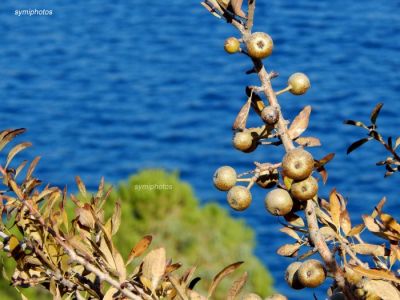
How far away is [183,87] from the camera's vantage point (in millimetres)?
10508

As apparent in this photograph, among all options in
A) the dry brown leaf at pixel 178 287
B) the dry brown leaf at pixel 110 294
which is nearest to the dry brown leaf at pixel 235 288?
the dry brown leaf at pixel 178 287

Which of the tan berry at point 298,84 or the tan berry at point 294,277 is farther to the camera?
the tan berry at point 298,84

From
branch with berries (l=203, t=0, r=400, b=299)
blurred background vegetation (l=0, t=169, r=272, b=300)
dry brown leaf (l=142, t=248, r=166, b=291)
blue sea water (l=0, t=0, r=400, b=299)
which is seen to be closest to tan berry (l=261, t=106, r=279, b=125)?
branch with berries (l=203, t=0, r=400, b=299)

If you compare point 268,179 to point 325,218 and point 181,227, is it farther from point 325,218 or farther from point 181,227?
point 181,227

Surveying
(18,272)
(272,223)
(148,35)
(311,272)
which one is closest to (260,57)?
(311,272)

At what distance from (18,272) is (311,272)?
43 centimetres

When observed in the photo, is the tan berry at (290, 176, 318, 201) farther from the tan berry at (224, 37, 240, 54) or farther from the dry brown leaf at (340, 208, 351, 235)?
the tan berry at (224, 37, 240, 54)

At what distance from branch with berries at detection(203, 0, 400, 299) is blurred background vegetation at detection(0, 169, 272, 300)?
4.45m

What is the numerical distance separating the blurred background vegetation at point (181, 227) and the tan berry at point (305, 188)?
4527 mm

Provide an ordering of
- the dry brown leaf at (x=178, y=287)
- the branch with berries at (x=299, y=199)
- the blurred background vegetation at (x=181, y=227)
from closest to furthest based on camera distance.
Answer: the dry brown leaf at (x=178, y=287), the branch with berries at (x=299, y=199), the blurred background vegetation at (x=181, y=227)

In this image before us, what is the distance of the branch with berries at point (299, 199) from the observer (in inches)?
44.3

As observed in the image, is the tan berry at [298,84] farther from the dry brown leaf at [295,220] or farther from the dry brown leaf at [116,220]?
the dry brown leaf at [116,220]

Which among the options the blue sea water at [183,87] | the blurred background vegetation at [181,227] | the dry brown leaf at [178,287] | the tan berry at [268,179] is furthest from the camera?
the blue sea water at [183,87]

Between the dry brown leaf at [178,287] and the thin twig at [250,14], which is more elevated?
the thin twig at [250,14]
